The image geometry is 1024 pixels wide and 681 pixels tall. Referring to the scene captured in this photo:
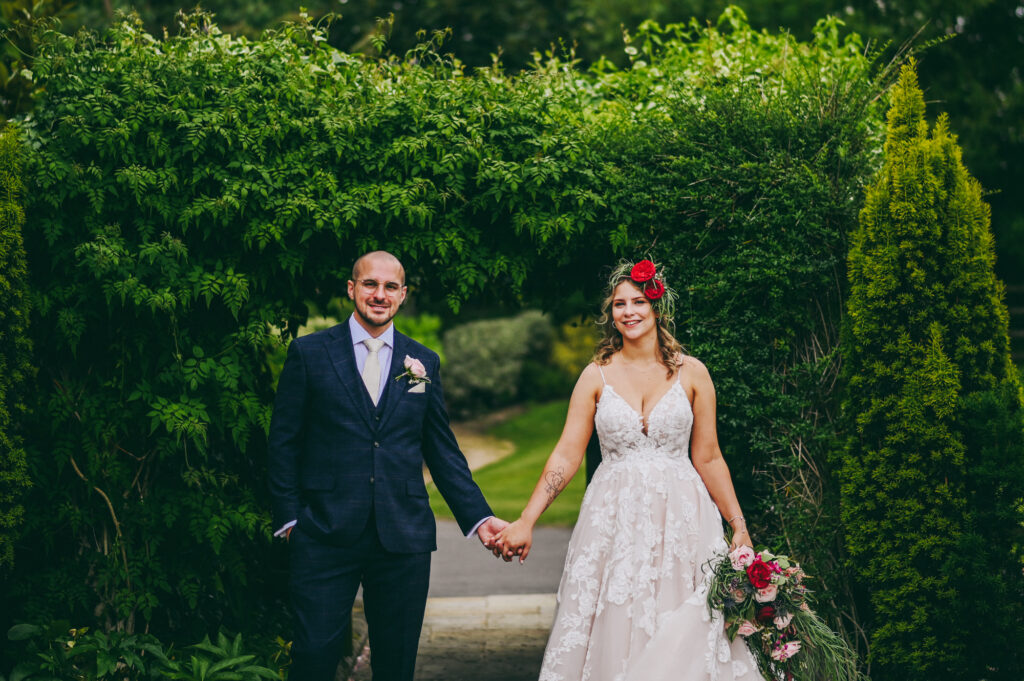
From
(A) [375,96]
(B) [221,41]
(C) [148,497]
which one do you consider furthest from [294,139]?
(C) [148,497]

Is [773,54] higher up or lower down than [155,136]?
higher up

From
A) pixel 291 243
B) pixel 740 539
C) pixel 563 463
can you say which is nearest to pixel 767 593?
pixel 740 539

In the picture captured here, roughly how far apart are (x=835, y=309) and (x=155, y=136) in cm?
385

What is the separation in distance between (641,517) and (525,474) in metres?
10.6

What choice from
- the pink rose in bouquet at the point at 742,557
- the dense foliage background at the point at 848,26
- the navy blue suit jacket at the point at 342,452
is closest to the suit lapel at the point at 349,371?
the navy blue suit jacket at the point at 342,452

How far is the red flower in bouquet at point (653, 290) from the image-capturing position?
13.8ft

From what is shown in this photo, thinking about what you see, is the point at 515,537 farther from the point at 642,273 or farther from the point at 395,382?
the point at 642,273

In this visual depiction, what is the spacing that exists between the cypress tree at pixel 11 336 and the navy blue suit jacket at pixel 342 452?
1573 mm

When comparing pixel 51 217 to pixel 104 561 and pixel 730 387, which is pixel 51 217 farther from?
pixel 730 387

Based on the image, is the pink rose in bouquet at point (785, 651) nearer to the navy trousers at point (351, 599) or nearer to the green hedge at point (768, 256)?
the green hedge at point (768, 256)

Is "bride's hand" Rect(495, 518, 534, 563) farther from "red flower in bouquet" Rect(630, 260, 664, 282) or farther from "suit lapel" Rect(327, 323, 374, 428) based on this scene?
"red flower in bouquet" Rect(630, 260, 664, 282)

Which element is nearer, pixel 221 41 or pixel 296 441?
pixel 296 441

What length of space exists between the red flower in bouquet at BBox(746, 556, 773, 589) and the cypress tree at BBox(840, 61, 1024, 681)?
4.06 ft

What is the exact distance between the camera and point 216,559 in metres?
5.02
